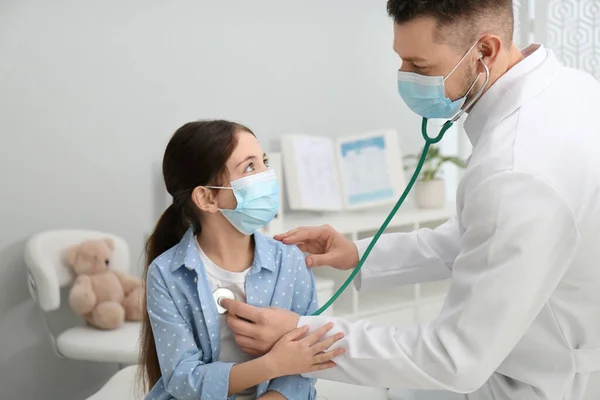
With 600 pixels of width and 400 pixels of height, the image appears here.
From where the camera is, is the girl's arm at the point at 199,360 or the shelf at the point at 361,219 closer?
the girl's arm at the point at 199,360

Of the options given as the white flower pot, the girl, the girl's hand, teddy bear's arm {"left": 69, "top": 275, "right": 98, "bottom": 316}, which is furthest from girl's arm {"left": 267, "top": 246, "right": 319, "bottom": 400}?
the white flower pot

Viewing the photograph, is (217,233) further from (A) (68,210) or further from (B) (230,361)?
(A) (68,210)

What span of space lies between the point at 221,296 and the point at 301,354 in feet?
0.73

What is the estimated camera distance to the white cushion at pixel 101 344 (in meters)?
2.33

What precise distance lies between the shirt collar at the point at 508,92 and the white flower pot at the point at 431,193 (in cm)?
189

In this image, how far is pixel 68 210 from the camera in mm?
2746

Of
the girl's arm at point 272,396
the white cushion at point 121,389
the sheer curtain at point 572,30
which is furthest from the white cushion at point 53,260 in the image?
the sheer curtain at point 572,30

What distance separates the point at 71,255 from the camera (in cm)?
255

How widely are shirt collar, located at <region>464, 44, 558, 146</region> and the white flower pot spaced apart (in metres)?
1.89

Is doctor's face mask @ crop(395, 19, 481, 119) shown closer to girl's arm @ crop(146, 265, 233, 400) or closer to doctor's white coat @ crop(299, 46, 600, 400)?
doctor's white coat @ crop(299, 46, 600, 400)

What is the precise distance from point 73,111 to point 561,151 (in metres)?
1.99

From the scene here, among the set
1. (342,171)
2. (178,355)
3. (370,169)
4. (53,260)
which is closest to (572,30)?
(370,169)

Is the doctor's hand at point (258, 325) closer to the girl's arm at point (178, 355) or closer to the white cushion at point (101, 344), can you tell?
the girl's arm at point (178, 355)

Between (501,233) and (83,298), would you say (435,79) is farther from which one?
(83,298)
